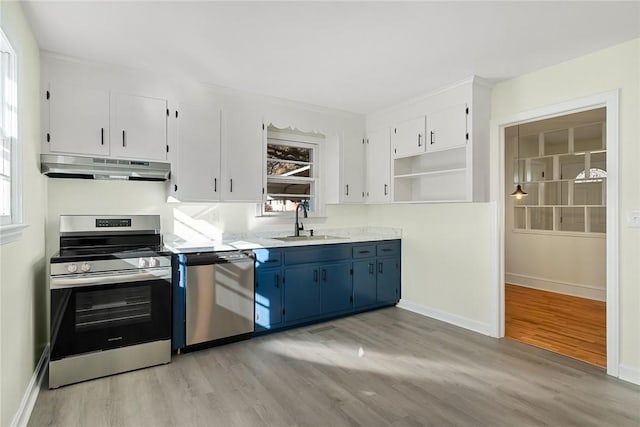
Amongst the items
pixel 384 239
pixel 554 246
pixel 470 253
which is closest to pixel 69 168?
pixel 384 239

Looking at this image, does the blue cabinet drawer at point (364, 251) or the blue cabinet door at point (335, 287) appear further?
the blue cabinet drawer at point (364, 251)

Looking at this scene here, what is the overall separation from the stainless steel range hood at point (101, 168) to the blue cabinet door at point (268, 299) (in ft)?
4.24

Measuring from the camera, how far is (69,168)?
2832 millimetres

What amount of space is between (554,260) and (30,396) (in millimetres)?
6102

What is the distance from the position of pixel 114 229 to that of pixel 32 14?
1.62 metres

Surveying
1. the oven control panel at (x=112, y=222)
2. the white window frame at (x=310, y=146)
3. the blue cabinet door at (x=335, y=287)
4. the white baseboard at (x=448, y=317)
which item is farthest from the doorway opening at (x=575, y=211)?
the oven control panel at (x=112, y=222)

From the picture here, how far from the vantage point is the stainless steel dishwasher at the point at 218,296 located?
3115mm

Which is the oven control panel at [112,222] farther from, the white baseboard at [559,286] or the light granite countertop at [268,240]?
the white baseboard at [559,286]

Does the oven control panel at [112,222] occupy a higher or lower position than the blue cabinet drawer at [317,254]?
higher

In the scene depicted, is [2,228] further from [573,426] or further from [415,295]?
[415,295]

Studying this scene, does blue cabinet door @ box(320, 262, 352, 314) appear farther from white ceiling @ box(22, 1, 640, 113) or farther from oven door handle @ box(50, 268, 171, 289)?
white ceiling @ box(22, 1, 640, 113)

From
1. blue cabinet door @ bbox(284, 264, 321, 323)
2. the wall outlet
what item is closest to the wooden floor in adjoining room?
the wall outlet

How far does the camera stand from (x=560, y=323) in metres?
3.93

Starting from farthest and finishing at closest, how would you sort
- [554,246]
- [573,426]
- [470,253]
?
[554,246]
[470,253]
[573,426]
